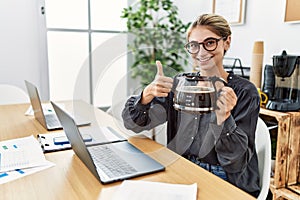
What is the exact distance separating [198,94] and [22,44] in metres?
2.38

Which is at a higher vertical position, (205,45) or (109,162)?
(205,45)

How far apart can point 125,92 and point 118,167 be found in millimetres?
335

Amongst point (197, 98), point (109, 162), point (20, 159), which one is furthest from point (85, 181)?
point (197, 98)

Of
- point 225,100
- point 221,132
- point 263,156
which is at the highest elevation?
point 225,100

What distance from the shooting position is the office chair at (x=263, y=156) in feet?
3.43

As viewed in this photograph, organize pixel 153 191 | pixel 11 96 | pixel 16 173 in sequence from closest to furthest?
pixel 153 191 < pixel 16 173 < pixel 11 96

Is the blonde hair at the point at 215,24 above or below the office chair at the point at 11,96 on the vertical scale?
above

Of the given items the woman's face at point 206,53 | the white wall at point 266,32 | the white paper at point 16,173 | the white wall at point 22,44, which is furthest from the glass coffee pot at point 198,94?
the white wall at point 22,44

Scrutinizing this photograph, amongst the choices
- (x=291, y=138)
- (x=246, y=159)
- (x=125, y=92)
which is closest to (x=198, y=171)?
(x=246, y=159)

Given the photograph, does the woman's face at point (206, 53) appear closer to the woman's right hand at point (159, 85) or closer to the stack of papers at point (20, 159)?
the woman's right hand at point (159, 85)

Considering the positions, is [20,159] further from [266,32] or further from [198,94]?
[266,32]

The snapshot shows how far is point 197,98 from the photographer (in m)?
0.78

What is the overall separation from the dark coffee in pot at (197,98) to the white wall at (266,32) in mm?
1232

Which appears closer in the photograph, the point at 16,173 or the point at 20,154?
the point at 16,173
